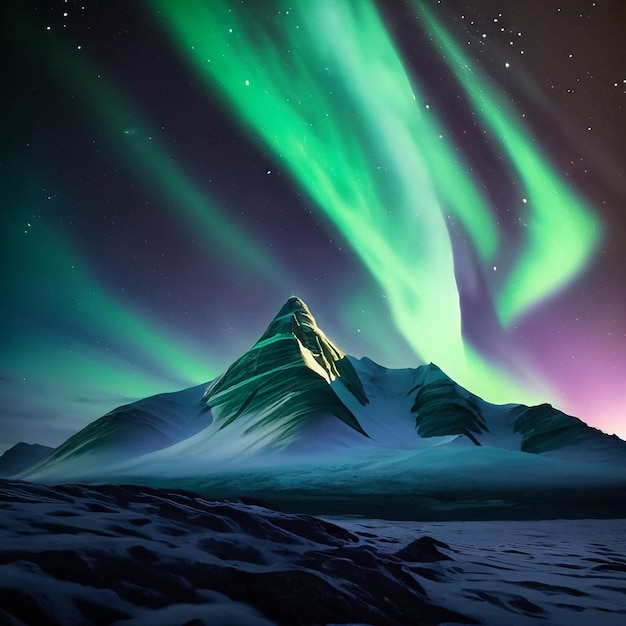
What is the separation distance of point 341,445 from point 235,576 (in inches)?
2294

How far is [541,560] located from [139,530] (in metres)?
7.28

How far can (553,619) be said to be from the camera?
4.68 metres

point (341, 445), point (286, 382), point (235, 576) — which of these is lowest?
point (341, 445)

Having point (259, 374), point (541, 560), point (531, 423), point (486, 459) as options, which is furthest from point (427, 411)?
point (541, 560)

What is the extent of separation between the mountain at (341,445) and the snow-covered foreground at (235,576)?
55.5 ft

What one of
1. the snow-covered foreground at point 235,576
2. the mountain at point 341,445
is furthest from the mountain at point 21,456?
the snow-covered foreground at point 235,576

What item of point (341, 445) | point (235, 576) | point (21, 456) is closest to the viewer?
point (235, 576)

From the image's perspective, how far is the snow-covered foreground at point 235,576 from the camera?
3.62 m

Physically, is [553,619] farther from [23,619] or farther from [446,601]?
[23,619]

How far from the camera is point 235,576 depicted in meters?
4.55

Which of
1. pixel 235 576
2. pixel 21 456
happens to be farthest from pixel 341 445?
pixel 21 456

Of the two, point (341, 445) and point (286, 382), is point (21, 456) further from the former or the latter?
point (341, 445)

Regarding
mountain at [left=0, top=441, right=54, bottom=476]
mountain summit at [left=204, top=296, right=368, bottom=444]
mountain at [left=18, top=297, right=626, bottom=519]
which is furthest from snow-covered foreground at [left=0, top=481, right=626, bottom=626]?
mountain at [left=0, top=441, right=54, bottom=476]

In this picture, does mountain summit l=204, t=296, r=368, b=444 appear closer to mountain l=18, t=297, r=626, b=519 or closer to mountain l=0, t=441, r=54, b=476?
mountain l=18, t=297, r=626, b=519
